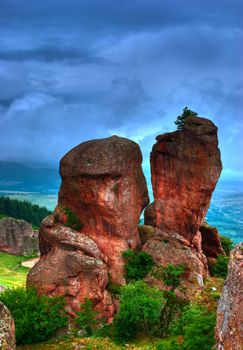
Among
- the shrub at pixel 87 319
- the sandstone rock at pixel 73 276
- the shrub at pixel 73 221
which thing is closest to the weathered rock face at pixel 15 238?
the shrub at pixel 73 221

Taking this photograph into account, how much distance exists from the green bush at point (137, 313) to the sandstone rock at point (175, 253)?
38.1 feet

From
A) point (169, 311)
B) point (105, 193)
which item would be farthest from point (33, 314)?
point (105, 193)

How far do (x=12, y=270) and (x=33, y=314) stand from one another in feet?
290

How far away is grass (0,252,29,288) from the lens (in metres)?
107

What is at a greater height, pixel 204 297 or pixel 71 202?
pixel 71 202

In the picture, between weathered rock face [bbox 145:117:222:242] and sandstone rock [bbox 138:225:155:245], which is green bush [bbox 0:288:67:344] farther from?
weathered rock face [bbox 145:117:222:242]

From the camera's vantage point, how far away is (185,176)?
2534 inches

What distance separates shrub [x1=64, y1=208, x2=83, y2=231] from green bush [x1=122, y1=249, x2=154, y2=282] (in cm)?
773

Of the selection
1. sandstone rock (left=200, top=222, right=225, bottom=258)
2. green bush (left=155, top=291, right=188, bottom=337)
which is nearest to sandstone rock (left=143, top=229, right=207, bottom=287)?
green bush (left=155, top=291, right=188, bottom=337)

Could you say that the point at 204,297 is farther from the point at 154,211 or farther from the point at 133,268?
the point at 154,211

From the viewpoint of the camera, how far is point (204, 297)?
3033cm

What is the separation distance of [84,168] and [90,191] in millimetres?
3387

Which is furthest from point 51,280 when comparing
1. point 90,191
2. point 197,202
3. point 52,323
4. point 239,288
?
point 239,288

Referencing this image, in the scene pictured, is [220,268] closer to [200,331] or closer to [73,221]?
[73,221]
